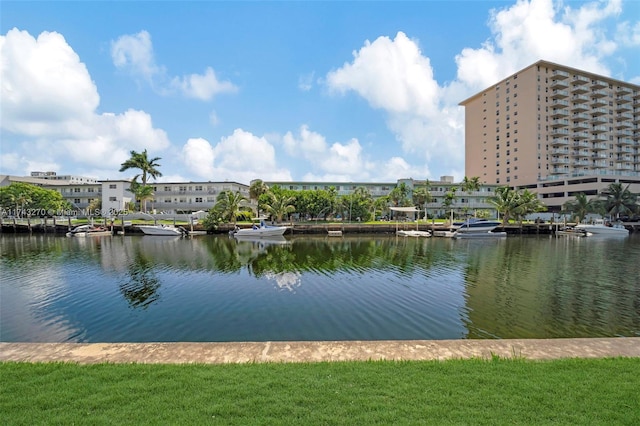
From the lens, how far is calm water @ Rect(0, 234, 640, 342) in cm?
1273

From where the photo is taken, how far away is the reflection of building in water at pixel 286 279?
19.9m

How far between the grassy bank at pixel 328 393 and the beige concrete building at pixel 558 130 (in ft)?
327

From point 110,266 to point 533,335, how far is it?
2933 centimetres

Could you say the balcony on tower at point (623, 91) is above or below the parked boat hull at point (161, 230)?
above

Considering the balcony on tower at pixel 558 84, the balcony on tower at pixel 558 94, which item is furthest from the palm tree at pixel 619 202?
the balcony on tower at pixel 558 84

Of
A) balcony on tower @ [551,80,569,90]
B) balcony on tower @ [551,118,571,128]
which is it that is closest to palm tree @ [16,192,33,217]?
balcony on tower @ [551,118,571,128]

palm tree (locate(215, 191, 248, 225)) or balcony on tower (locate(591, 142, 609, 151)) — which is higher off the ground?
balcony on tower (locate(591, 142, 609, 151))

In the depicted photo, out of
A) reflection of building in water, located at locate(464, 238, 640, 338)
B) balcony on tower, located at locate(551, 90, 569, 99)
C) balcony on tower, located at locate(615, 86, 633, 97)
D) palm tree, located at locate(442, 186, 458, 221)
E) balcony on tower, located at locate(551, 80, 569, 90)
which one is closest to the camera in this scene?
reflection of building in water, located at locate(464, 238, 640, 338)

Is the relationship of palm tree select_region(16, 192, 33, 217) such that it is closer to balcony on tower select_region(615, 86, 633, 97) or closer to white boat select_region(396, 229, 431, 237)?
white boat select_region(396, 229, 431, 237)

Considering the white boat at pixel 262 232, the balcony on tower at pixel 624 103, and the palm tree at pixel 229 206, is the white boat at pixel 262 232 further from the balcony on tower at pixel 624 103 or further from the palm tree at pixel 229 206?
the balcony on tower at pixel 624 103

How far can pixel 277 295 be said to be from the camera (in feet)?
58.3

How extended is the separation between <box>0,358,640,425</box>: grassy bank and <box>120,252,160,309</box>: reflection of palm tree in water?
35.9 ft

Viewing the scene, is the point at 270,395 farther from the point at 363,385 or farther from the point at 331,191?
the point at 331,191

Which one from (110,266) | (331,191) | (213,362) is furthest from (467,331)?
(331,191)
